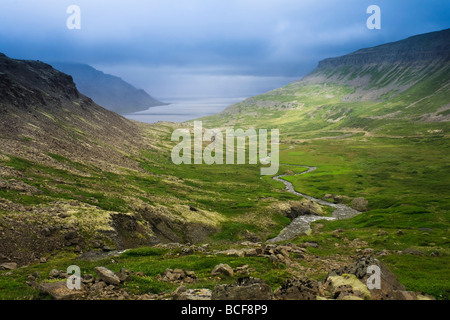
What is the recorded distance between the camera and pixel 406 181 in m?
148

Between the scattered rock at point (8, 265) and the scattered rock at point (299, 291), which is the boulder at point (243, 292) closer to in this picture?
the scattered rock at point (299, 291)

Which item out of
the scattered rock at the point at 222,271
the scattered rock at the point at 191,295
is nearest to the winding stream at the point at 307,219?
the scattered rock at the point at 222,271

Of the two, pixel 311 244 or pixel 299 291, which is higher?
pixel 299 291

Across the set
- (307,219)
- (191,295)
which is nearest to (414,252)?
(191,295)

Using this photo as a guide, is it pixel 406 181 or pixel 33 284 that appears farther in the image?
pixel 406 181

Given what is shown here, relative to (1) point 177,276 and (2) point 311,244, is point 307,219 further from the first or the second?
(1) point 177,276

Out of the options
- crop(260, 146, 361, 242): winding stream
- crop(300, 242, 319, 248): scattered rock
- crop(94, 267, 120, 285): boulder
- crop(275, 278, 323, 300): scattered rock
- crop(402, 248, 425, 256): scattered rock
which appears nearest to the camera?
crop(275, 278, 323, 300): scattered rock

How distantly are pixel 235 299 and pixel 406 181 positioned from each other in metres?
160

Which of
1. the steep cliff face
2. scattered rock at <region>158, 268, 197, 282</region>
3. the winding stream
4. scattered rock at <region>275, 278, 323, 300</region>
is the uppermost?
the steep cliff face

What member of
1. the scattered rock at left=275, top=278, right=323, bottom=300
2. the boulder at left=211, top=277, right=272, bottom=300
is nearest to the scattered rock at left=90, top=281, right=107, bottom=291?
the boulder at left=211, top=277, right=272, bottom=300

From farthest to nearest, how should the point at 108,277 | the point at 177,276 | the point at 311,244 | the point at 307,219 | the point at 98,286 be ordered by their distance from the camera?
the point at 307,219 < the point at 311,244 < the point at 177,276 < the point at 108,277 < the point at 98,286

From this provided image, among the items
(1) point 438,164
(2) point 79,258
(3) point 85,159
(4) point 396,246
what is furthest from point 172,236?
(1) point 438,164

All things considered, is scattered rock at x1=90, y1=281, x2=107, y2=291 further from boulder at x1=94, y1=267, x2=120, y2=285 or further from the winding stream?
the winding stream
